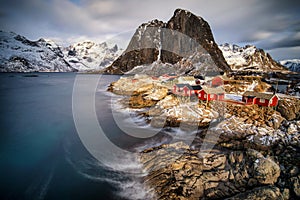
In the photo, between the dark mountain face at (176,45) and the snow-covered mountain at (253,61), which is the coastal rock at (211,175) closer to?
the dark mountain face at (176,45)

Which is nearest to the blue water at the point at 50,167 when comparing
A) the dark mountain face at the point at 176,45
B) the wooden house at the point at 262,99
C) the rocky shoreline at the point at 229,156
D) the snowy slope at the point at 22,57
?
the rocky shoreline at the point at 229,156

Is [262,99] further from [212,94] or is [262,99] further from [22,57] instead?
[22,57]

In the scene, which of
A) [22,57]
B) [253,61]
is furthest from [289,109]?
[22,57]

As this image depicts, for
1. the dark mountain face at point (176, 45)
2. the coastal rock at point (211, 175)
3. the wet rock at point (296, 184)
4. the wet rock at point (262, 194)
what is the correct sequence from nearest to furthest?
the wet rock at point (262, 194) → the wet rock at point (296, 184) → the coastal rock at point (211, 175) → the dark mountain face at point (176, 45)

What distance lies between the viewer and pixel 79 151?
52.1 feet

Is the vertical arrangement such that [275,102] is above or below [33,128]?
above

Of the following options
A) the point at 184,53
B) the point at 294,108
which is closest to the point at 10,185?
the point at 294,108

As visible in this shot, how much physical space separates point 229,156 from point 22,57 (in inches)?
8190

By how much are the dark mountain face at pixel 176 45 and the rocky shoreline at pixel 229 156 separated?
77.9 m

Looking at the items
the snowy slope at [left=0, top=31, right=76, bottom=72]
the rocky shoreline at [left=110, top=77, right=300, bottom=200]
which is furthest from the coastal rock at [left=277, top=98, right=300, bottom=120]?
the snowy slope at [left=0, top=31, right=76, bottom=72]

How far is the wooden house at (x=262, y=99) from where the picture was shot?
20.7 meters

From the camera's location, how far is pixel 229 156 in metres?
11.4

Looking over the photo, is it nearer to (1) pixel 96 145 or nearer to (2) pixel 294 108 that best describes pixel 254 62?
(2) pixel 294 108

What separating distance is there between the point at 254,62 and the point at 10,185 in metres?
175
